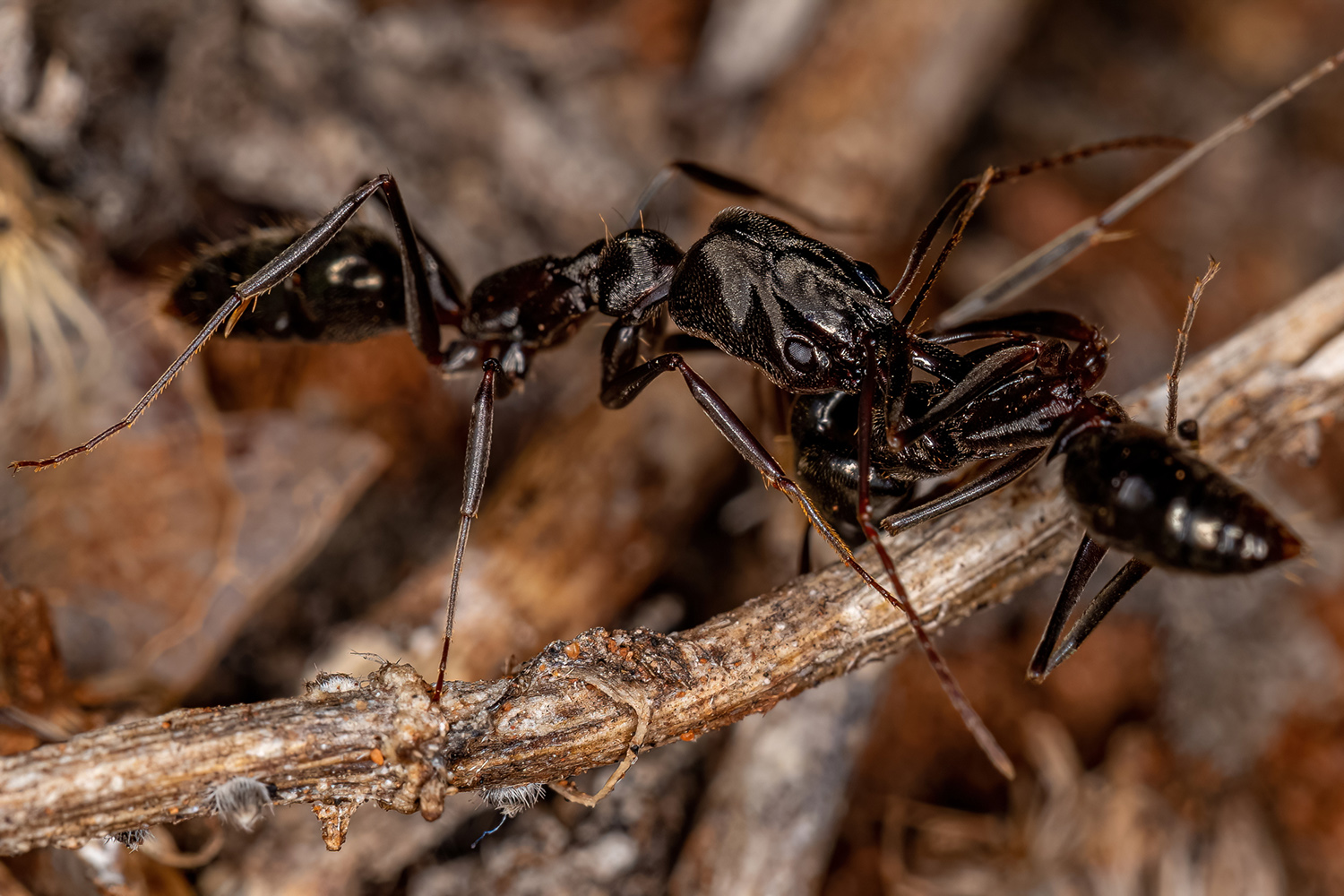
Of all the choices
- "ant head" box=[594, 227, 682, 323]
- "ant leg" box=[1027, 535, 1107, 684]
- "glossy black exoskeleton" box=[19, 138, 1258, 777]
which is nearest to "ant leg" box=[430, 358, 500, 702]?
"glossy black exoskeleton" box=[19, 138, 1258, 777]

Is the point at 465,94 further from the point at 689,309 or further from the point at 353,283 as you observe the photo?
the point at 689,309

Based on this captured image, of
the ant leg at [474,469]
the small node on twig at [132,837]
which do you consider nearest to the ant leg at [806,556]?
the ant leg at [474,469]

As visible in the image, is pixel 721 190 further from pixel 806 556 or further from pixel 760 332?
pixel 806 556

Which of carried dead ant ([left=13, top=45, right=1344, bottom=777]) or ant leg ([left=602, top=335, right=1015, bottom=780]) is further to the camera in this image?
carried dead ant ([left=13, top=45, right=1344, bottom=777])

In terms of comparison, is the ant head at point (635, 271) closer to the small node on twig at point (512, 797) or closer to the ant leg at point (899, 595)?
the ant leg at point (899, 595)

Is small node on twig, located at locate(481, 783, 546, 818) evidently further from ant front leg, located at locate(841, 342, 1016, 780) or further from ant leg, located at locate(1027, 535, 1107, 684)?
ant leg, located at locate(1027, 535, 1107, 684)

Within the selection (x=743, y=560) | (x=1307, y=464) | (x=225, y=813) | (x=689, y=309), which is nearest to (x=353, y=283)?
(x=689, y=309)

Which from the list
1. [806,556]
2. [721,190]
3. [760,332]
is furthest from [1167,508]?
[721,190]
